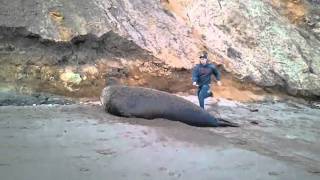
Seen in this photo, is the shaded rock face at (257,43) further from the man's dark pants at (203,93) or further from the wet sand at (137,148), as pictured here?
the wet sand at (137,148)

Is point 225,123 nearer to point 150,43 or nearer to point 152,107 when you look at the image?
point 152,107

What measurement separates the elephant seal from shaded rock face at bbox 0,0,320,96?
81.0 inches

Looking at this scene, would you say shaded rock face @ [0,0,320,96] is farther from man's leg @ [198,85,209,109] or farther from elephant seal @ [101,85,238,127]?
elephant seal @ [101,85,238,127]

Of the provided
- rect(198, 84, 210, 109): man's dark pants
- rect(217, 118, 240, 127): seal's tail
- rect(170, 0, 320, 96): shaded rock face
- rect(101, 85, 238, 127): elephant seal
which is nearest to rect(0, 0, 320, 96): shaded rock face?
rect(170, 0, 320, 96): shaded rock face

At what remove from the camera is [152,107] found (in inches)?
339

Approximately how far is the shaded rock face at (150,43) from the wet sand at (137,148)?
1.95m

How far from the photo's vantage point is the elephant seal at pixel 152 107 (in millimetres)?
8523

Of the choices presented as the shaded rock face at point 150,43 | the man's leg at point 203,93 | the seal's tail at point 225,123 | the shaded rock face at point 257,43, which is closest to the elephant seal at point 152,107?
the seal's tail at point 225,123

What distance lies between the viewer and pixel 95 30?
11.7 metres

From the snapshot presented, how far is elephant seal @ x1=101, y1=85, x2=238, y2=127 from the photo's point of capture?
8.52 metres

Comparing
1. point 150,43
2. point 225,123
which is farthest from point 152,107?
point 150,43

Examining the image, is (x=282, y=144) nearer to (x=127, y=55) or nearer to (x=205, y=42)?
(x=127, y=55)

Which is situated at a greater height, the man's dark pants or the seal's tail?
Result: the man's dark pants

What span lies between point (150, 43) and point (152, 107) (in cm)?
410
